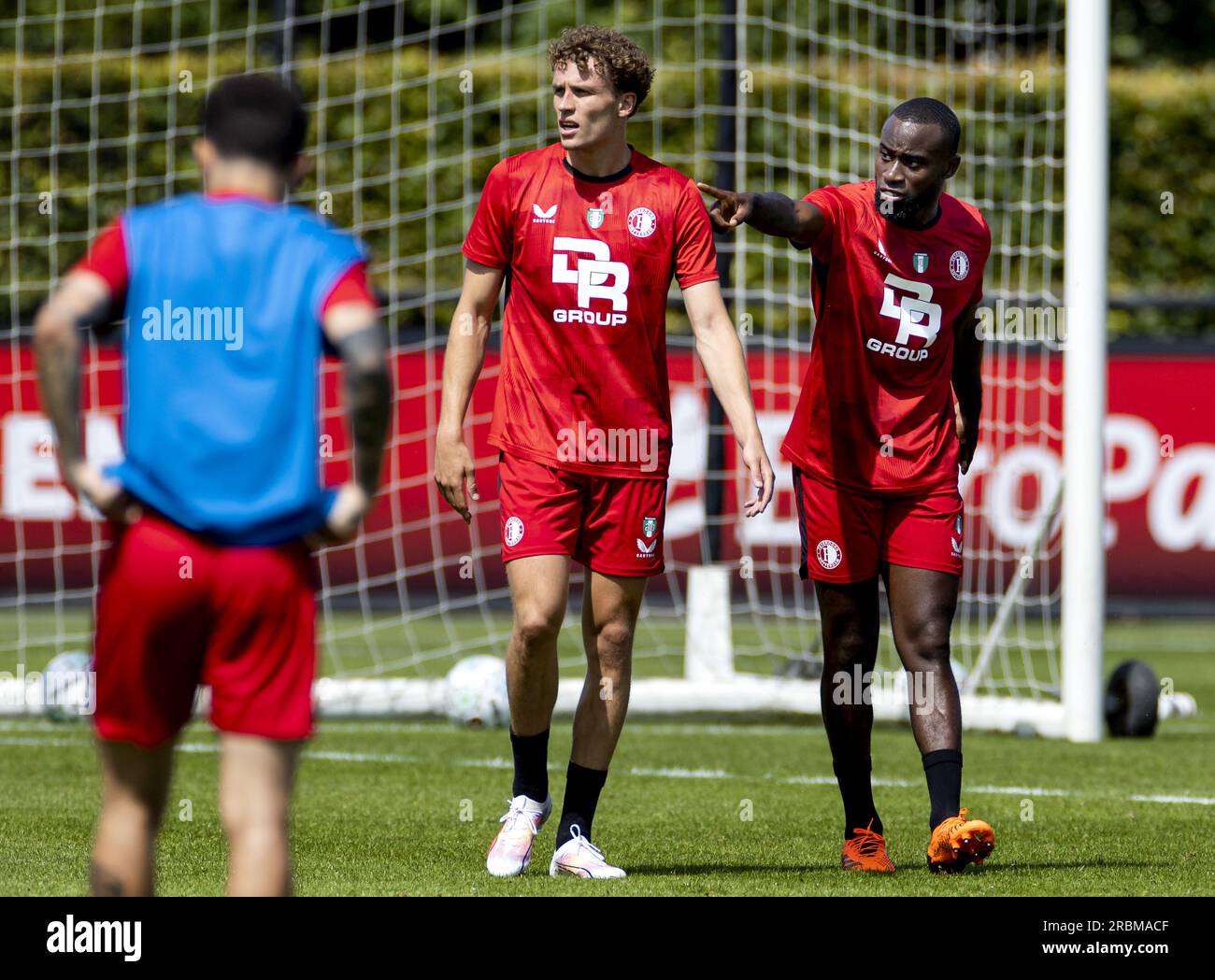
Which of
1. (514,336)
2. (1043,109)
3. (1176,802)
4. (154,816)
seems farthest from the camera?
(1043,109)

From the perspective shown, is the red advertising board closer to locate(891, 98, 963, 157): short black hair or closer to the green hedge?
the green hedge

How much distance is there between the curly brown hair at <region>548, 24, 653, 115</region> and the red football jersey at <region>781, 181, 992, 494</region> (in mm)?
640

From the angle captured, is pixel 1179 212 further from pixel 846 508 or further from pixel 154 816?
pixel 154 816

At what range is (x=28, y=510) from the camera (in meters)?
15.0

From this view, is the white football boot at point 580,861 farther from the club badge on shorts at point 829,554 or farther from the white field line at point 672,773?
the white field line at point 672,773

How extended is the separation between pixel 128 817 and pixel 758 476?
2190 mm

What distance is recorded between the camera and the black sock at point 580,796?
5.91m

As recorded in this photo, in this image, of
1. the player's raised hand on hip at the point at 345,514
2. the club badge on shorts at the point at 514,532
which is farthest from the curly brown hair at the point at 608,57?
the player's raised hand on hip at the point at 345,514

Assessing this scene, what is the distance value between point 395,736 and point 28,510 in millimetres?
6385

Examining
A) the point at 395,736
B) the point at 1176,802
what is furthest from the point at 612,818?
the point at 395,736

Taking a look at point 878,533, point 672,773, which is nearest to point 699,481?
point 672,773

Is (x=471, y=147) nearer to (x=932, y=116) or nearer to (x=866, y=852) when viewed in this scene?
(x=932, y=116)

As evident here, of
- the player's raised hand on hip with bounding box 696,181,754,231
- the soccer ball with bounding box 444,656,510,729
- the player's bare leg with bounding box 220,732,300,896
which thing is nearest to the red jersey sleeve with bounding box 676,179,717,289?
the player's raised hand on hip with bounding box 696,181,754,231

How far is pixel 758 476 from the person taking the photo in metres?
5.39
